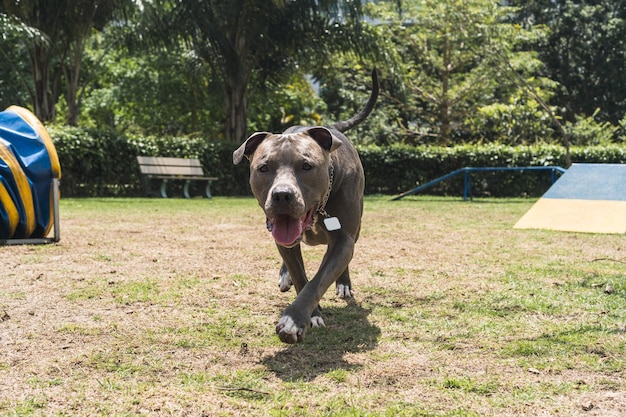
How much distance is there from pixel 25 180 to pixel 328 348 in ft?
16.7

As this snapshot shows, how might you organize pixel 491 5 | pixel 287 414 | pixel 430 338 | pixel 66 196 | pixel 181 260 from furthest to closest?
pixel 491 5, pixel 66 196, pixel 181 260, pixel 430 338, pixel 287 414

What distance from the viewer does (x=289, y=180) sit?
350 centimetres

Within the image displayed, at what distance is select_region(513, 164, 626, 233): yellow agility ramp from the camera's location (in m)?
9.38

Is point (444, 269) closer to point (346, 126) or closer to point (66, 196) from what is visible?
point (346, 126)

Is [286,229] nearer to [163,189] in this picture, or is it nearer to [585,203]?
[585,203]

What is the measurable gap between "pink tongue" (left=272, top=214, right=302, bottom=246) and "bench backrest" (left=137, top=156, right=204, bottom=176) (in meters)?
14.1

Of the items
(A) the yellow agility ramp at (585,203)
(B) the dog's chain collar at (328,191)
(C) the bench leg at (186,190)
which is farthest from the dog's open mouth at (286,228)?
(C) the bench leg at (186,190)

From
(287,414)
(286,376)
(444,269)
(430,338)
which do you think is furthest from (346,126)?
(287,414)

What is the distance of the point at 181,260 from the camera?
6805mm

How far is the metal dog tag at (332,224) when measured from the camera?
398 centimetres

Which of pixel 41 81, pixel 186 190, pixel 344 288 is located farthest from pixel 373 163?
pixel 344 288

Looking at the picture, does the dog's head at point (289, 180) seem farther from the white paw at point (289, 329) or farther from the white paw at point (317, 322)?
the white paw at point (317, 322)

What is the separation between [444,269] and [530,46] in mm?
32640

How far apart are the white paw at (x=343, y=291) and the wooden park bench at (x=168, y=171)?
12.8m
